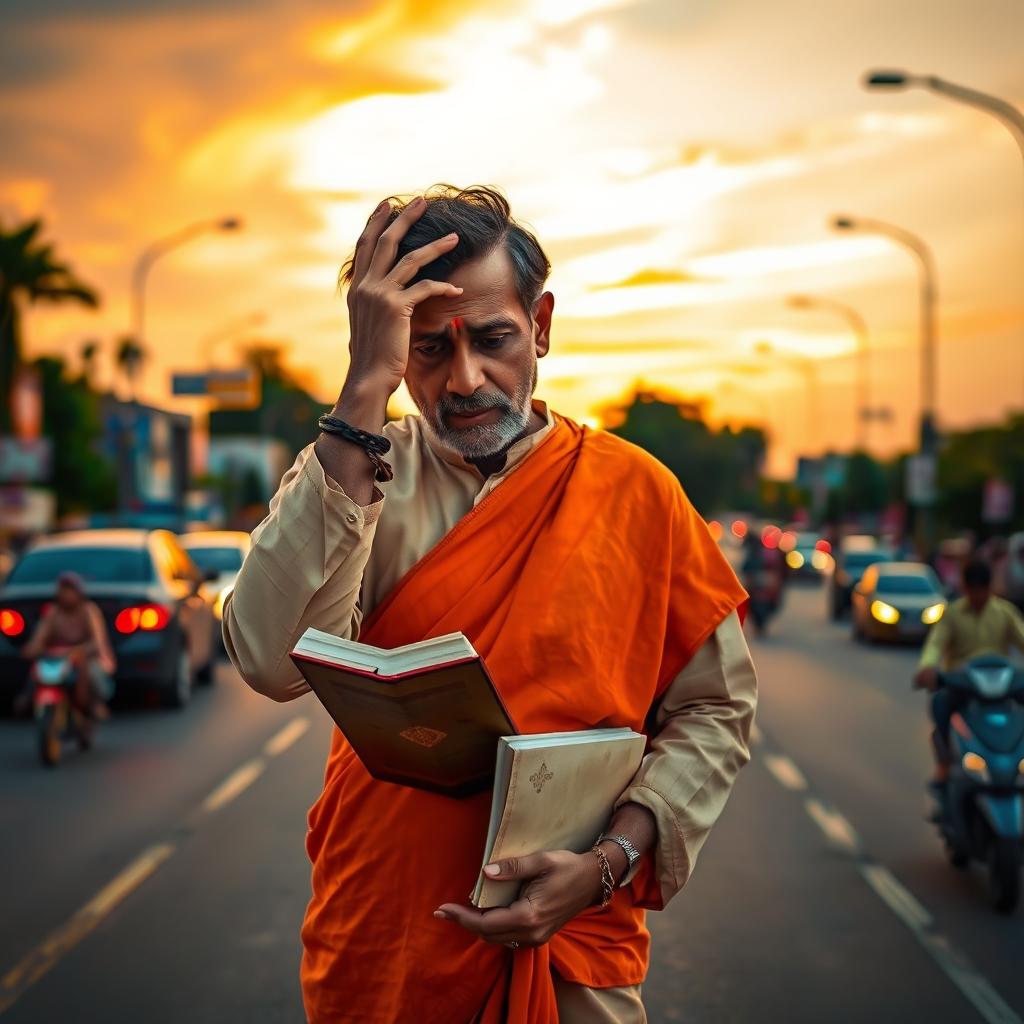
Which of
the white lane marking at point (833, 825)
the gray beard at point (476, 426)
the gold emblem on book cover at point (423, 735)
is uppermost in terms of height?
the gray beard at point (476, 426)

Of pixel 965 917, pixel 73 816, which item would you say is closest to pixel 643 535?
pixel 965 917

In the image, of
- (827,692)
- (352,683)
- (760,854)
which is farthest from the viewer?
(827,692)

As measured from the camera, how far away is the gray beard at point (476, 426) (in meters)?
2.58

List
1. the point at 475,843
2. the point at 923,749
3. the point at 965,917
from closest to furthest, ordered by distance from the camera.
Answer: the point at 475,843
the point at 965,917
the point at 923,749

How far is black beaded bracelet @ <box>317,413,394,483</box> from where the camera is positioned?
2365 mm

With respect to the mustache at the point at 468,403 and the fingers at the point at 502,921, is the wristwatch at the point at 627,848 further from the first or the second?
the mustache at the point at 468,403

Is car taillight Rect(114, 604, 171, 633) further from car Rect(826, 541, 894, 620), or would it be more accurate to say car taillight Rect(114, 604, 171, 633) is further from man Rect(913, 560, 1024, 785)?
car Rect(826, 541, 894, 620)

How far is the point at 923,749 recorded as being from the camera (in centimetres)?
1276

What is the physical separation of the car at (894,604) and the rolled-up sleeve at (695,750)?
71.9ft

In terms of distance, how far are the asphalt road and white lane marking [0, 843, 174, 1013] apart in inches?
0.6

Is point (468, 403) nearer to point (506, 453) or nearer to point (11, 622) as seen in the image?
point (506, 453)

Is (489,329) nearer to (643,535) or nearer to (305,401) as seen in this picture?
(643,535)

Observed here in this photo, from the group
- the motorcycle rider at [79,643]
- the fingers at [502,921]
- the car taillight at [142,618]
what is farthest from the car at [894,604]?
the fingers at [502,921]

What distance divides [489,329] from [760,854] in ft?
20.6
